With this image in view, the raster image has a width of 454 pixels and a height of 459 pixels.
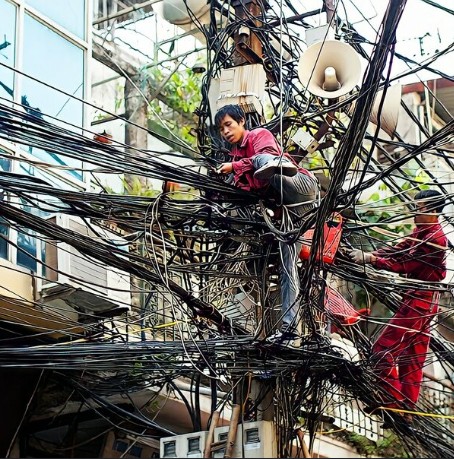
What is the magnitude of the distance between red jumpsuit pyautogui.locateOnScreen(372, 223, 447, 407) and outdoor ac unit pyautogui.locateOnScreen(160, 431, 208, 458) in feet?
5.78

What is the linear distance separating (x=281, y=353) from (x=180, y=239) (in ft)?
4.94

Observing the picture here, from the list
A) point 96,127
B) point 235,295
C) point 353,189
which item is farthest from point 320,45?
point 96,127

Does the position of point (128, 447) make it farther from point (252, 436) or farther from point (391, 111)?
point (391, 111)

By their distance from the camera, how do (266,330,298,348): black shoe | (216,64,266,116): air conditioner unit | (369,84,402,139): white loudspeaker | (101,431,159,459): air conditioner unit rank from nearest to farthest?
(266,330,298,348): black shoe < (216,64,266,116): air conditioner unit < (369,84,402,139): white loudspeaker < (101,431,159,459): air conditioner unit

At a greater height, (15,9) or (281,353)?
(15,9)

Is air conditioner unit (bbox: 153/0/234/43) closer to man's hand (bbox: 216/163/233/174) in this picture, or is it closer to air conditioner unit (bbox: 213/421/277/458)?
man's hand (bbox: 216/163/233/174)

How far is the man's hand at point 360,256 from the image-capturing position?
9.05 meters

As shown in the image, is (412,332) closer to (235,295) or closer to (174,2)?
(235,295)

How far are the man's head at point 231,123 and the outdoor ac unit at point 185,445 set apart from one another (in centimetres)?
224

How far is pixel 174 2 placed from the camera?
39.5 ft

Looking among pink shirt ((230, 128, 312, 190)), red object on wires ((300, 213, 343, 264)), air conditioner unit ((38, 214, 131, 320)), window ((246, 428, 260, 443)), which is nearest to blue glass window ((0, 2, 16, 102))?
air conditioner unit ((38, 214, 131, 320))

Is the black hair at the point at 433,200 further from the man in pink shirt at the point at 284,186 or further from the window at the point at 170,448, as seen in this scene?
the window at the point at 170,448

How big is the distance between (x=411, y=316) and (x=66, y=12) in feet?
14.4

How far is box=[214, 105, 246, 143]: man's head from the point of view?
868 centimetres
